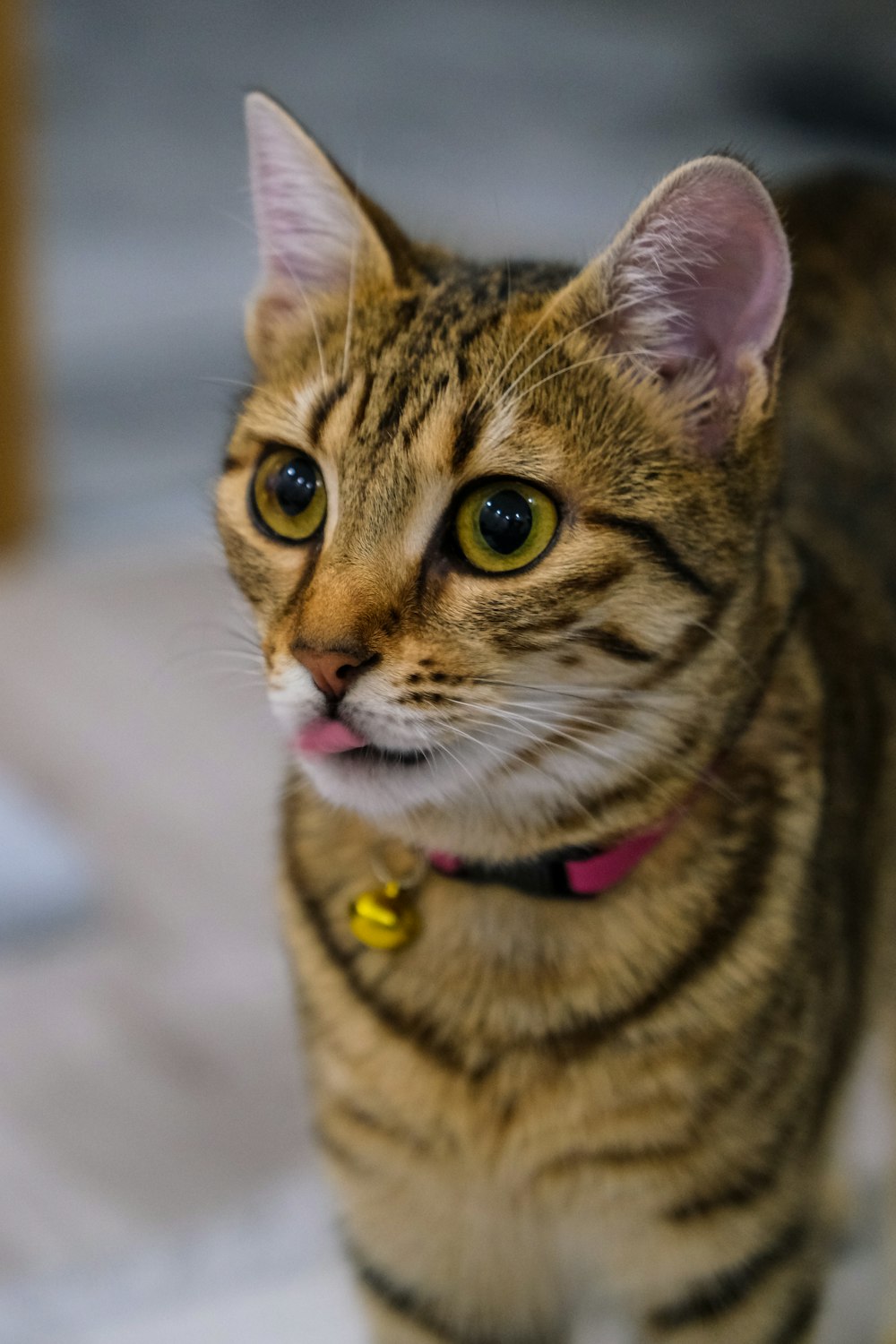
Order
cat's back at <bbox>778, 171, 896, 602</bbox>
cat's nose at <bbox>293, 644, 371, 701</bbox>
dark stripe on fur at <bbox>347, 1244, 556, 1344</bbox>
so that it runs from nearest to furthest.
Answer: cat's nose at <bbox>293, 644, 371, 701</bbox>
dark stripe on fur at <bbox>347, 1244, 556, 1344</bbox>
cat's back at <bbox>778, 171, 896, 602</bbox>

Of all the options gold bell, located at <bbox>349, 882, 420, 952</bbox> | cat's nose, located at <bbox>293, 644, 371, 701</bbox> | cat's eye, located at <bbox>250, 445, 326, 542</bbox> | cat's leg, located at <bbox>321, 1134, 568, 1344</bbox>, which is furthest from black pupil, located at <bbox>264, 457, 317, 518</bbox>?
cat's leg, located at <bbox>321, 1134, 568, 1344</bbox>

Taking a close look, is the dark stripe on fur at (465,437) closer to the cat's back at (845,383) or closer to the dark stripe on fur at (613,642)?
the dark stripe on fur at (613,642)

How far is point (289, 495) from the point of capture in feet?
2.79

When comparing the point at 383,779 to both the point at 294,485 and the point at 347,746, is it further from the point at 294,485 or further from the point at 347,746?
the point at 294,485

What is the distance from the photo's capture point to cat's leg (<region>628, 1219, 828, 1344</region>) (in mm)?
903

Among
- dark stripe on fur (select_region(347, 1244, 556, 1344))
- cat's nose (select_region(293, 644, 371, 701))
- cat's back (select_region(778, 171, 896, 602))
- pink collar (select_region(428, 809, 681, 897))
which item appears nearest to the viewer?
cat's nose (select_region(293, 644, 371, 701))

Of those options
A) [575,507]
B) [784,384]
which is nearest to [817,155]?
[784,384]

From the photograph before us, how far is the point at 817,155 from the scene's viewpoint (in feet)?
6.77

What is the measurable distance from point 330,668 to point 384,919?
7.6 inches

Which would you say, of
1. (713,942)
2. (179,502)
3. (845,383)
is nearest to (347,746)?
(713,942)

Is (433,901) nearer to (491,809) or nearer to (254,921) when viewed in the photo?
(491,809)

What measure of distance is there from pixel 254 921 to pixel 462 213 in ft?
5.21

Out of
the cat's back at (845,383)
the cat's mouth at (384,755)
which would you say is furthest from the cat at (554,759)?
the cat's back at (845,383)

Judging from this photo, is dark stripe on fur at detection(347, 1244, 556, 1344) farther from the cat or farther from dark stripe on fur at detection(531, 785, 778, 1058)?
dark stripe on fur at detection(531, 785, 778, 1058)
